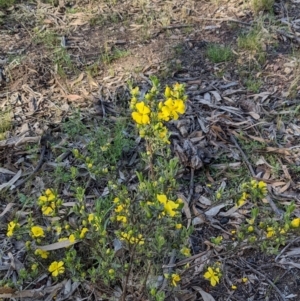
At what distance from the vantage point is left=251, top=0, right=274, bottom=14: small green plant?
Answer: 4.22m

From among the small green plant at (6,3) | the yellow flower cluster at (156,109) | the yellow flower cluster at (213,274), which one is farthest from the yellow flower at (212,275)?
the small green plant at (6,3)

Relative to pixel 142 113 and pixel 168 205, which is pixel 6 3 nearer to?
pixel 142 113

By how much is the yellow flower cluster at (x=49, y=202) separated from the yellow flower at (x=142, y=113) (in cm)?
45

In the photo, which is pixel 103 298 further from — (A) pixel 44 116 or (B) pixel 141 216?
(A) pixel 44 116

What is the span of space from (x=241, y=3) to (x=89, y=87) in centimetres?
168

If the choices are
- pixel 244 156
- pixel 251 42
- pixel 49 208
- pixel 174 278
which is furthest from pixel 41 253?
pixel 251 42

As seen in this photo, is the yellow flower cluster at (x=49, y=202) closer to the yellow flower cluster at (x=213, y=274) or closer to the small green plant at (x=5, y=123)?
the yellow flower cluster at (x=213, y=274)

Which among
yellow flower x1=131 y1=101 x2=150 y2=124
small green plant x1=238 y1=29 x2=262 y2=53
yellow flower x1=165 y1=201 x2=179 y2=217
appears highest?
yellow flower x1=131 y1=101 x2=150 y2=124

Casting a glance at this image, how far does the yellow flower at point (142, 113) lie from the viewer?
5.97ft

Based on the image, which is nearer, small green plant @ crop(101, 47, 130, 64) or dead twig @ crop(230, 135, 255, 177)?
dead twig @ crop(230, 135, 255, 177)

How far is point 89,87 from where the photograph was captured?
11.8ft

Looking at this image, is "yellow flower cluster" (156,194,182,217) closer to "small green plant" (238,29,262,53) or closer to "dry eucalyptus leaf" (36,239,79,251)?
"dry eucalyptus leaf" (36,239,79,251)

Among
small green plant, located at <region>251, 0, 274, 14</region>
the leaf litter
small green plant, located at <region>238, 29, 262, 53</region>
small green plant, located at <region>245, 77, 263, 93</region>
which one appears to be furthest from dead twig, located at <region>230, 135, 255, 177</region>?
small green plant, located at <region>251, 0, 274, 14</region>

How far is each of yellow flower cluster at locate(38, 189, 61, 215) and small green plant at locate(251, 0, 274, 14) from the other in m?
2.93
